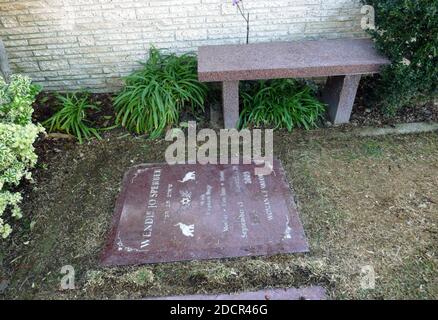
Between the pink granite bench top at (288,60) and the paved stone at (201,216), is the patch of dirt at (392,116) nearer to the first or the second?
the pink granite bench top at (288,60)

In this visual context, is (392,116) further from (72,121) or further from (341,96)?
(72,121)

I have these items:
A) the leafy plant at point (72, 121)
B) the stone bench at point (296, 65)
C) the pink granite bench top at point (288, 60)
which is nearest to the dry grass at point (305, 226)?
the leafy plant at point (72, 121)

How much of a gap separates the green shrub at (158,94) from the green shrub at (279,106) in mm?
467

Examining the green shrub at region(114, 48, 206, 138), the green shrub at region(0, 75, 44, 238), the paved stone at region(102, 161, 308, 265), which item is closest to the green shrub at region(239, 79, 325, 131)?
the green shrub at region(114, 48, 206, 138)

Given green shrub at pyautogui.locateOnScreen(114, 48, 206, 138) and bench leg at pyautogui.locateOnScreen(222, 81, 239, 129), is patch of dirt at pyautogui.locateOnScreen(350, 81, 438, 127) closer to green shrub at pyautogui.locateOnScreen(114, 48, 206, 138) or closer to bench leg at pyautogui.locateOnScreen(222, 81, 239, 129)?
bench leg at pyautogui.locateOnScreen(222, 81, 239, 129)

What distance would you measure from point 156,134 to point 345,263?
194cm

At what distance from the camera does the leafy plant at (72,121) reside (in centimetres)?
354

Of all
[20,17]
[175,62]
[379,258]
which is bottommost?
[379,258]

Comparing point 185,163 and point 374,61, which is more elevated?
point 374,61

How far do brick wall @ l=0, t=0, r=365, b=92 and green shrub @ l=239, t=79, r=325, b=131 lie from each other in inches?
20.9

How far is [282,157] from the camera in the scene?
327 cm

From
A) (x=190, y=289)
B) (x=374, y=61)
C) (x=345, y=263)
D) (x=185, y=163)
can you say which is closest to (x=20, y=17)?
(x=185, y=163)

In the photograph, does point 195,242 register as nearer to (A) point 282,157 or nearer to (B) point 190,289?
(B) point 190,289

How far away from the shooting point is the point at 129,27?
3.68 metres
